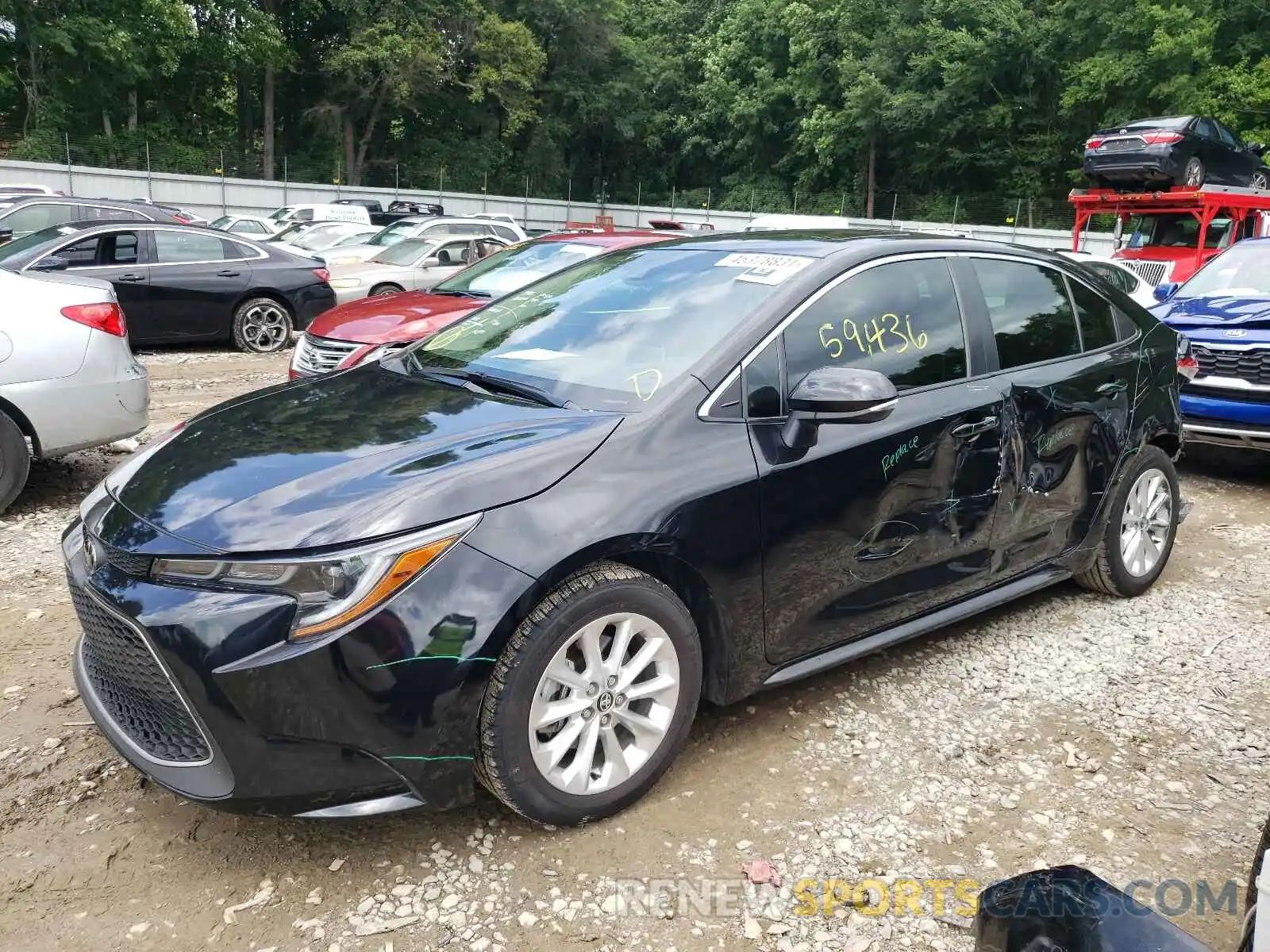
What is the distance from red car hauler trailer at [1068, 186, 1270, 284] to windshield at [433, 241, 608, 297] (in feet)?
Answer: 33.9

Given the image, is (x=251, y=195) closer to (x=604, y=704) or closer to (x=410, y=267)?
(x=410, y=267)

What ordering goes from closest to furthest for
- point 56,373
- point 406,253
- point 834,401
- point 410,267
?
point 834,401
point 56,373
point 410,267
point 406,253

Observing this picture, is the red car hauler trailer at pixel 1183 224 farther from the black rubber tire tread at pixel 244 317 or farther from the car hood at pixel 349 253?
the black rubber tire tread at pixel 244 317

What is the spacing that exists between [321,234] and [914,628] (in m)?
19.9

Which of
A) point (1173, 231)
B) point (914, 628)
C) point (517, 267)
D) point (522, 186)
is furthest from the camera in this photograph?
point (522, 186)

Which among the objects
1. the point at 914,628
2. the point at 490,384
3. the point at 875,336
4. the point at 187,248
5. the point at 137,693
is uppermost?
the point at 187,248

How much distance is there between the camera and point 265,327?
36.0 ft

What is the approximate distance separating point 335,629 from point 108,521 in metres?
0.85

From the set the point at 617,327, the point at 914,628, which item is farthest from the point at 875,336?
the point at 914,628

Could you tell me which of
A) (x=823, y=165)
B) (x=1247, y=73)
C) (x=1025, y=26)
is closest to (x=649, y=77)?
(x=823, y=165)

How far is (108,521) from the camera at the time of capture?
2684 millimetres

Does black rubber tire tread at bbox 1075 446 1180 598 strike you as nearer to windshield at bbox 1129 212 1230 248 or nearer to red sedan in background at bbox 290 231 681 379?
red sedan in background at bbox 290 231 681 379

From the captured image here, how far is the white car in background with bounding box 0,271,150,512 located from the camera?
498 centimetres

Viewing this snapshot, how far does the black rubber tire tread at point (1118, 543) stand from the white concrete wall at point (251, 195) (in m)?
23.5
